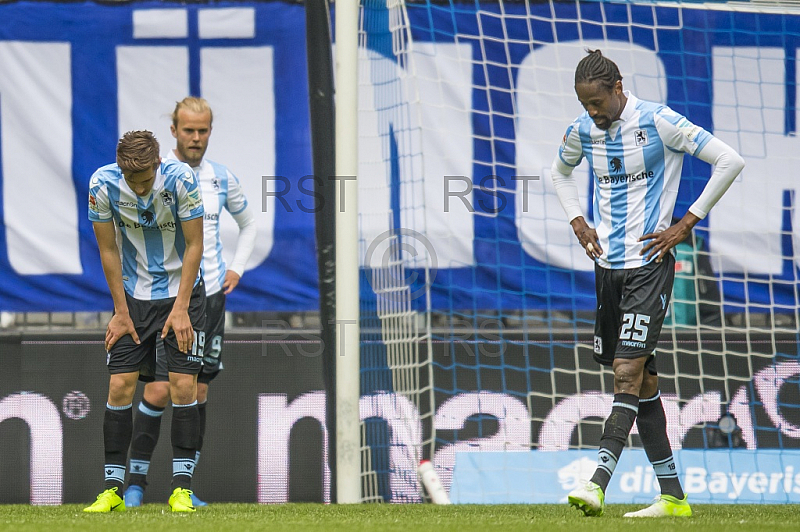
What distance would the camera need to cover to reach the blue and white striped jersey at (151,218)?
3.61 m

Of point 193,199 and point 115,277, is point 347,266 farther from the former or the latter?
point 115,277

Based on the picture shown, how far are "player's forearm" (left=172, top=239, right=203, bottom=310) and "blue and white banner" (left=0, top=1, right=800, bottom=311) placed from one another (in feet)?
5.75

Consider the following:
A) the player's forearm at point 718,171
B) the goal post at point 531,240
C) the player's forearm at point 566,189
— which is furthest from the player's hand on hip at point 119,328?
the player's forearm at point 718,171

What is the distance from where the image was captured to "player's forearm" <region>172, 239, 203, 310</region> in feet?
11.8

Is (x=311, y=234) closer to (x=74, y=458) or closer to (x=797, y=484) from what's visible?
(x=74, y=458)

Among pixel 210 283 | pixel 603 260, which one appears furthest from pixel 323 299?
pixel 603 260

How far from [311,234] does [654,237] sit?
244 cm

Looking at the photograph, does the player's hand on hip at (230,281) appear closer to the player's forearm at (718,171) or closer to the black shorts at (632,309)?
the black shorts at (632,309)

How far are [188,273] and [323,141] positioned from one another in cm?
187

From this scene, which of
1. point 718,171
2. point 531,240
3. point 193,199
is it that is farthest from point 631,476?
point 193,199

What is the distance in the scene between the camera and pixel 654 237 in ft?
11.2

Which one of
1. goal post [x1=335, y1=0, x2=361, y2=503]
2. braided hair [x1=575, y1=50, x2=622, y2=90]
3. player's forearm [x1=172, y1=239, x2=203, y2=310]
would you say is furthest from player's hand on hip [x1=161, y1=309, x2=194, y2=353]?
braided hair [x1=575, y1=50, x2=622, y2=90]

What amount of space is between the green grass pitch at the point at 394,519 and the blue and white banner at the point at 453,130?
1.61m

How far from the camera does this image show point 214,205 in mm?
4609
